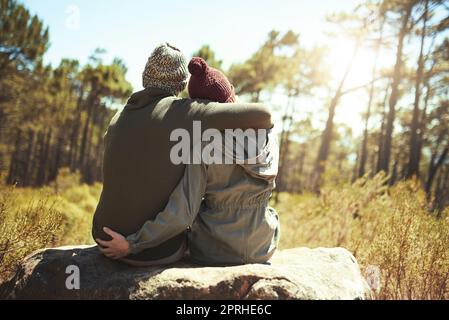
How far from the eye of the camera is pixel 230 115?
177 centimetres

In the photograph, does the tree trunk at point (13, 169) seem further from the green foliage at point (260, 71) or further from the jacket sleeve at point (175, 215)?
the green foliage at point (260, 71)

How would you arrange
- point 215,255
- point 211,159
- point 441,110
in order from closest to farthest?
point 211,159
point 215,255
point 441,110

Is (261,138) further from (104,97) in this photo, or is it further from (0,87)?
Result: (104,97)

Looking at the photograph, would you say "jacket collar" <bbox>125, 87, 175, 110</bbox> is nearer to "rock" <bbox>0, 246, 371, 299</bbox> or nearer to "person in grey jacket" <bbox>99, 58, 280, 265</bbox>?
"person in grey jacket" <bbox>99, 58, 280, 265</bbox>

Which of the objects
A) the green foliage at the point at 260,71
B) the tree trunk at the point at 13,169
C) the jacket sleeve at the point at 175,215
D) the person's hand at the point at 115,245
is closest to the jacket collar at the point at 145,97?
the jacket sleeve at the point at 175,215

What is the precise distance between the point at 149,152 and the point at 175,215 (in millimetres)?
340

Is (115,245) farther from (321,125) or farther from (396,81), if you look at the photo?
(321,125)

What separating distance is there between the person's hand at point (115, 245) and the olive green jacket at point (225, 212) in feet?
0.11

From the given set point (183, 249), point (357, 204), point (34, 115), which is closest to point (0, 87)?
point (34, 115)

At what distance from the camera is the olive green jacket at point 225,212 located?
1.81m

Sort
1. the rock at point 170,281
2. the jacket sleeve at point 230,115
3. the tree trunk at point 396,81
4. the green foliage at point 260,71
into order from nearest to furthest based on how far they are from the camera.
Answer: the rock at point 170,281, the jacket sleeve at point 230,115, the tree trunk at point 396,81, the green foliage at point 260,71

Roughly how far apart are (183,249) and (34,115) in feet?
55.4

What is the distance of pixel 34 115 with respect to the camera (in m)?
16.6
